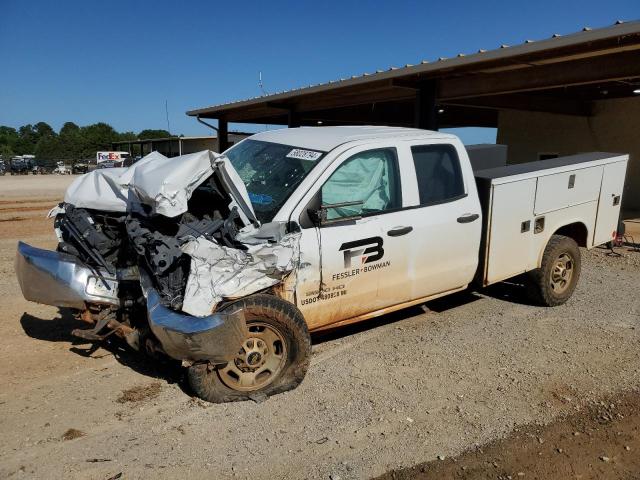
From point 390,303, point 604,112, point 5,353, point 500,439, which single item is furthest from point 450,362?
point 604,112

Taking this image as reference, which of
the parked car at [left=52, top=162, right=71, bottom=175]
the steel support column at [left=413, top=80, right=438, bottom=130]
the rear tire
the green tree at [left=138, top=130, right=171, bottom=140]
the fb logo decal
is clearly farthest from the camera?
the green tree at [left=138, top=130, right=171, bottom=140]

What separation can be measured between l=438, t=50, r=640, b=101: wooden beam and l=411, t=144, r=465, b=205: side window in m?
5.44

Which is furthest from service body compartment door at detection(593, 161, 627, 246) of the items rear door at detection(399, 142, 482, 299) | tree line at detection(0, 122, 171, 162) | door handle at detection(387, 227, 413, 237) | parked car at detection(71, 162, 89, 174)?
tree line at detection(0, 122, 171, 162)

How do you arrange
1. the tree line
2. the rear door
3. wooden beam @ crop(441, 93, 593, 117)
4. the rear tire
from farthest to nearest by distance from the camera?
the tree line < wooden beam @ crop(441, 93, 593, 117) < the rear tire < the rear door

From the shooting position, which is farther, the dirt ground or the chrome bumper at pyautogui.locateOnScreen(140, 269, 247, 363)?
the chrome bumper at pyautogui.locateOnScreen(140, 269, 247, 363)

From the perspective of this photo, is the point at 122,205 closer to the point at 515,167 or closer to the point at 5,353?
the point at 5,353

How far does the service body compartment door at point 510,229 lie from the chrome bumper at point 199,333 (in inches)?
117

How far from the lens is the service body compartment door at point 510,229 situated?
202 inches

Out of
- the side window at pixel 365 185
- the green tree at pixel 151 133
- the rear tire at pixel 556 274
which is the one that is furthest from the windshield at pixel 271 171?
the green tree at pixel 151 133

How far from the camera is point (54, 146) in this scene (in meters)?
78.5

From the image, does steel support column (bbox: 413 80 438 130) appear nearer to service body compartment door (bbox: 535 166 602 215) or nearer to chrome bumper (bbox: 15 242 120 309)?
service body compartment door (bbox: 535 166 602 215)

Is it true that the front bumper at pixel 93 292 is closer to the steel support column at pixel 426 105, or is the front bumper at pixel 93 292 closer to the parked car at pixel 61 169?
the steel support column at pixel 426 105

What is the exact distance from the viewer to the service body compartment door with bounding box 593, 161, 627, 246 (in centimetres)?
619

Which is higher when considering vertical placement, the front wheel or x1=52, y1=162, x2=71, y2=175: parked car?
the front wheel
